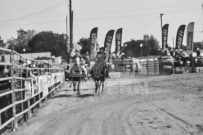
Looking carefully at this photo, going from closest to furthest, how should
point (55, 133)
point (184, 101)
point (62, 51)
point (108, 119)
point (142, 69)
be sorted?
point (55, 133) < point (108, 119) < point (184, 101) < point (142, 69) < point (62, 51)

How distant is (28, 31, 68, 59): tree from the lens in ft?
376

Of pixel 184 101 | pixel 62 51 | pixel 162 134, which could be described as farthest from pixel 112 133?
pixel 62 51

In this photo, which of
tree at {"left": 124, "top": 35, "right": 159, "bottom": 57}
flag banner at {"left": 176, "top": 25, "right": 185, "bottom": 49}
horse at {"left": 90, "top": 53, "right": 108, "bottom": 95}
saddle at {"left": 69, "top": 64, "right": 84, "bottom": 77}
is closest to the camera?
horse at {"left": 90, "top": 53, "right": 108, "bottom": 95}

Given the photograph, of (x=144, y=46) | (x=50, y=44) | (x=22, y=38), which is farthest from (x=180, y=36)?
(x=22, y=38)

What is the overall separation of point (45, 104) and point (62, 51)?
103 m

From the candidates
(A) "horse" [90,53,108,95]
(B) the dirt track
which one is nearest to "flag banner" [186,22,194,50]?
(A) "horse" [90,53,108,95]

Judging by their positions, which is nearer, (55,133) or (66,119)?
(55,133)

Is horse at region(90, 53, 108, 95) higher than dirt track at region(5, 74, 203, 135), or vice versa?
horse at region(90, 53, 108, 95)

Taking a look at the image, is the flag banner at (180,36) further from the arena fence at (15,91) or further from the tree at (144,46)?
the tree at (144,46)

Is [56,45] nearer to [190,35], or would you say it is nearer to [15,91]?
[190,35]

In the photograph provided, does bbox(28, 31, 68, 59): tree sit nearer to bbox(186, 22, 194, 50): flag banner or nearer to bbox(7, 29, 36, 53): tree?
bbox(7, 29, 36, 53): tree

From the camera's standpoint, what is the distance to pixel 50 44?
383 feet

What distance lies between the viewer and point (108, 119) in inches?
372

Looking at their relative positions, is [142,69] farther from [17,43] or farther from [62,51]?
[17,43]
